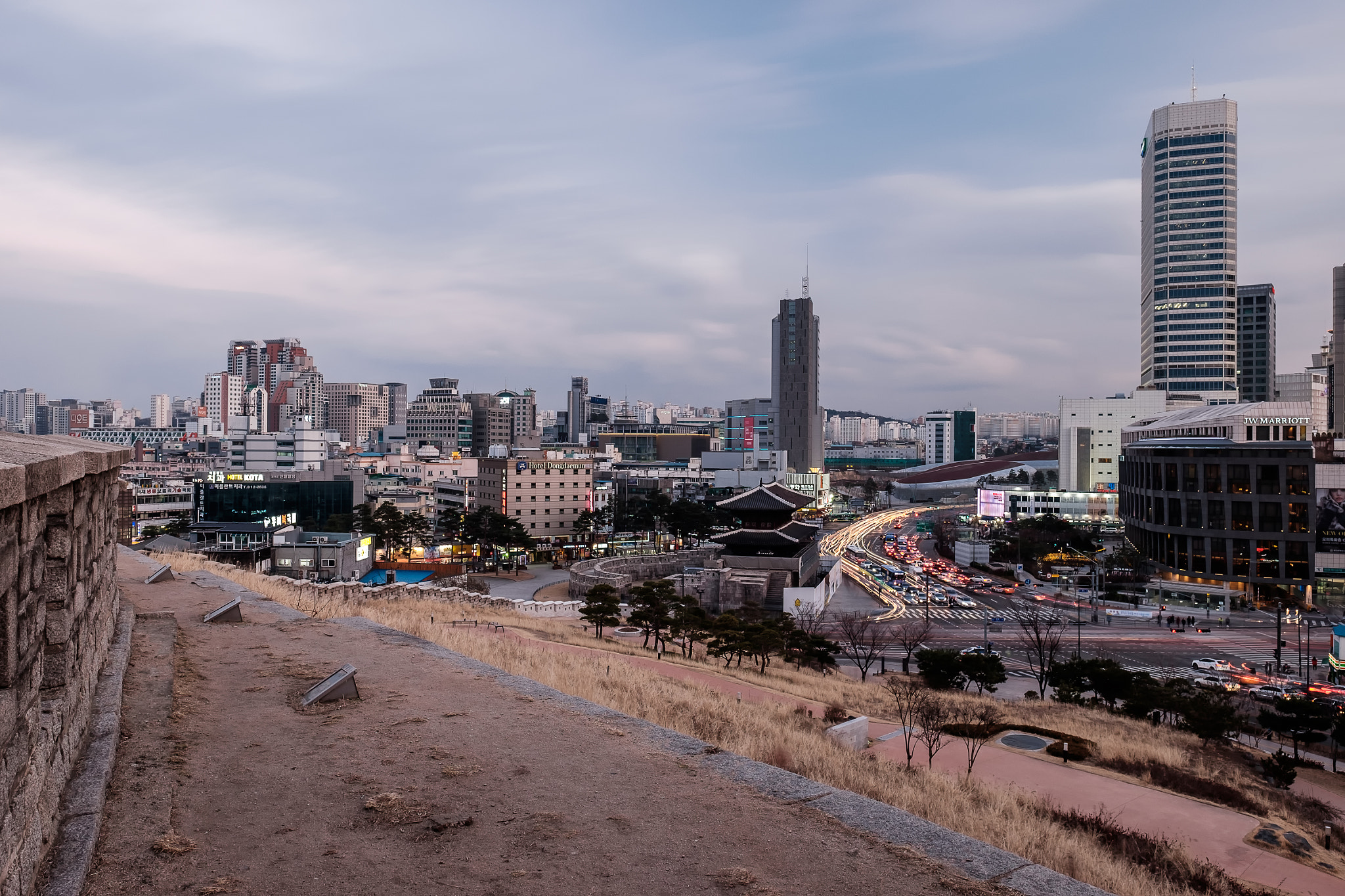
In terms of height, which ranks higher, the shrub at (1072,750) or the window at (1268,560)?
the shrub at (1072,750)

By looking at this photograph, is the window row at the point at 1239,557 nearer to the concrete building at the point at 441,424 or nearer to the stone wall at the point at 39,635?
the stone wall at the point at 39,635

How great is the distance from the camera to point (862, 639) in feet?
132

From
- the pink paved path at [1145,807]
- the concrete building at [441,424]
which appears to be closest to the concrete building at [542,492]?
the pink paved path at [1145,807]

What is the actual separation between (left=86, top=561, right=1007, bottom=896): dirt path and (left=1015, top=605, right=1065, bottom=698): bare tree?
29.4 meters

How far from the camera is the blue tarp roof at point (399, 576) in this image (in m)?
50.9

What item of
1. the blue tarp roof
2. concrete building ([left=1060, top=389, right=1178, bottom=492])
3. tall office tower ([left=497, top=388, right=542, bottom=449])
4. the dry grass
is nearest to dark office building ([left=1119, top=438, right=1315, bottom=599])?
concrete building ([left=1060, top=389, right=1178, bottom=492])

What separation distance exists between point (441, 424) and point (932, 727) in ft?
609

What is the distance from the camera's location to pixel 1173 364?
11919 centimetres

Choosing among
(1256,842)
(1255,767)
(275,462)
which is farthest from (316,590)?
(275,462)

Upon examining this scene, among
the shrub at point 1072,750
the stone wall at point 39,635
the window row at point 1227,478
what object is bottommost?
the shrub at point 1072,750

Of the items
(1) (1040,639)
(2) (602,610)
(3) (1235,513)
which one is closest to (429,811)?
(2) (602,610)

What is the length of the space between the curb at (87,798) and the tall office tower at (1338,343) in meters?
113

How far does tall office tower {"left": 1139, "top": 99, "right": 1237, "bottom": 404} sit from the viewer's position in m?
116

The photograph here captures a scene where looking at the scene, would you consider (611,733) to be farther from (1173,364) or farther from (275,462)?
(1173,364)
